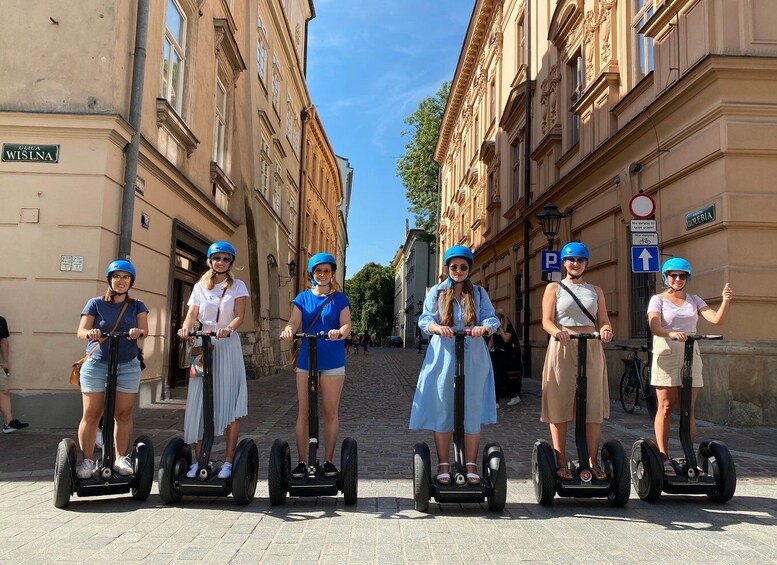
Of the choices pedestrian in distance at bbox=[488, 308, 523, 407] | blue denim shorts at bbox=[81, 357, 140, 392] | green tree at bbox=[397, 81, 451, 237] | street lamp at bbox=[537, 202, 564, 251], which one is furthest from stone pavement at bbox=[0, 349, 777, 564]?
green tree at bbox=[397, 81, 451, 237]

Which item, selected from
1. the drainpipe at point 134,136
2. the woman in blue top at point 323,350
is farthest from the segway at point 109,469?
the drainpipe at point 134,136

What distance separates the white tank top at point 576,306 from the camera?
4.59m

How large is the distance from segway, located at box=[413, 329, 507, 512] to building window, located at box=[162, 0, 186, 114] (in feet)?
25.9

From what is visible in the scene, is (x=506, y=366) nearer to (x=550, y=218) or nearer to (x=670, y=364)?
(x=550, y=218)

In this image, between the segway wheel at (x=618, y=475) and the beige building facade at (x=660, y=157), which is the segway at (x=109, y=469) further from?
the beige building facade at (x=660, y=157)

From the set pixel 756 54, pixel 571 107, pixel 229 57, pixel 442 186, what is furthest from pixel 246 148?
pixel 442 186

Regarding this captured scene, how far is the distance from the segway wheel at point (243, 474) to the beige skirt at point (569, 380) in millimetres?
2041

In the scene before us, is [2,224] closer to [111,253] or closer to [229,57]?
[111,253]

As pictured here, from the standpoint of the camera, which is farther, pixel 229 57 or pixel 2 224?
pixel 229 57

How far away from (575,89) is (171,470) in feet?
45.8

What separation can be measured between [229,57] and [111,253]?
7.73 meters

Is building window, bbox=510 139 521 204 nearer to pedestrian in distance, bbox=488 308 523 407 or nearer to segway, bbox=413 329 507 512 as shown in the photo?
pedestrian in distance, bbox=488 308 523 407

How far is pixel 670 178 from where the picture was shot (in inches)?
400

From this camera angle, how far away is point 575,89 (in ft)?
51.3
